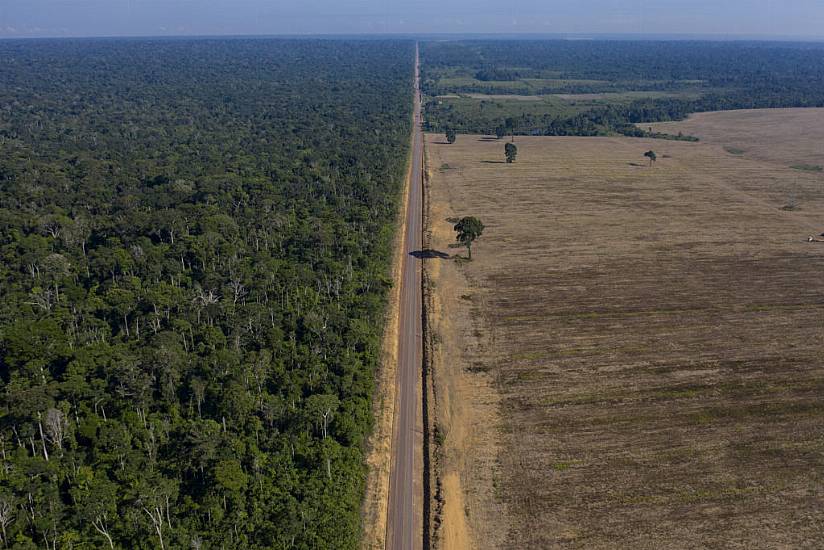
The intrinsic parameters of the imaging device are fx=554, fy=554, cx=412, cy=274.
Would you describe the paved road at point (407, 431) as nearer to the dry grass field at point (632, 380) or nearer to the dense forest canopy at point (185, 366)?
the dry grass field at point (632, 380)

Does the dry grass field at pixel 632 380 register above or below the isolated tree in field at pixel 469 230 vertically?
below

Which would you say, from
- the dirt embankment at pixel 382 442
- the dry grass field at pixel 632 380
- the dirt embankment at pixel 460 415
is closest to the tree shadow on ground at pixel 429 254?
the dry grass field at pixel 632 380

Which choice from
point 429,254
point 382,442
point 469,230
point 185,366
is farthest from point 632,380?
point 185,366

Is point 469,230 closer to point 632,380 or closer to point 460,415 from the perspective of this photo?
point 632,380

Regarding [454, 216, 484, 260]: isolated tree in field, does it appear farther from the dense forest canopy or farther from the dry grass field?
the dense forest canopy

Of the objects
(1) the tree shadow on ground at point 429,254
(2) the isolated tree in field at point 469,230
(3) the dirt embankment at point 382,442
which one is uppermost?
(2) the isolated tree in field at point 469,230

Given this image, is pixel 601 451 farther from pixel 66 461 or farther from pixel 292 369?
pixel 66 461
